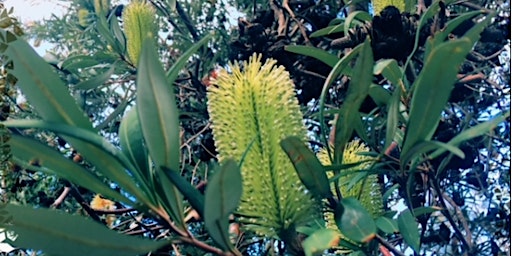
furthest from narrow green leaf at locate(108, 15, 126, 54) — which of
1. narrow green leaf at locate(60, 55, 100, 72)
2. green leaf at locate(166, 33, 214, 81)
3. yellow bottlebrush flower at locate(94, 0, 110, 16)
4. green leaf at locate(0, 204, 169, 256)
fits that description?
green leaf at locate(0, 204, 169, 256)

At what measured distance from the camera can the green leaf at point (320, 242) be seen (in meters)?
0.39

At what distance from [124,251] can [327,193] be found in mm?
155

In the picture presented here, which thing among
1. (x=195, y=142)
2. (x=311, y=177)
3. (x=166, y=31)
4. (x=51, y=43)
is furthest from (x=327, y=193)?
(x=51, y=43)

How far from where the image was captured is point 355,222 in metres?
0.46

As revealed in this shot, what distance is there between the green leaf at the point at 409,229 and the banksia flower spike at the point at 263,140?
155mm

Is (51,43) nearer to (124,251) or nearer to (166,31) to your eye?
(166,31)

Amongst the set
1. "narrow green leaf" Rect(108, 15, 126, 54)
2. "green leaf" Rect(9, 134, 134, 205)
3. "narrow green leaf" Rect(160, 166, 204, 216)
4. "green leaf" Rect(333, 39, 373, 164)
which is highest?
"narrow green leaf" Rect(108, 15, 126, 54)

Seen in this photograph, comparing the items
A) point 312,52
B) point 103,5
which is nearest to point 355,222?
point 312,52

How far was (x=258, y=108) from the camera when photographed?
0.46 metres

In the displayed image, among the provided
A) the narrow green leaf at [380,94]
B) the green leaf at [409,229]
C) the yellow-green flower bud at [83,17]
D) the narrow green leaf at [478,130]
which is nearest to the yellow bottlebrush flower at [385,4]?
the narrow green leaf at [380,94]

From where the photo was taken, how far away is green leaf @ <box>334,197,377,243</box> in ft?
1.47

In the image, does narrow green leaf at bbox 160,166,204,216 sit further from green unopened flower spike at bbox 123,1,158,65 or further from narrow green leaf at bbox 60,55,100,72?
narrow green leaf at bbox 60,55,100,72

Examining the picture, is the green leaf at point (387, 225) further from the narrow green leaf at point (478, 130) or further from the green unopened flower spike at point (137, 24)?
the green unopened flower spike at point (137, 24)

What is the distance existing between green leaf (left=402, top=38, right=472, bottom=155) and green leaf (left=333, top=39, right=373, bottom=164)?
36 millimetres
